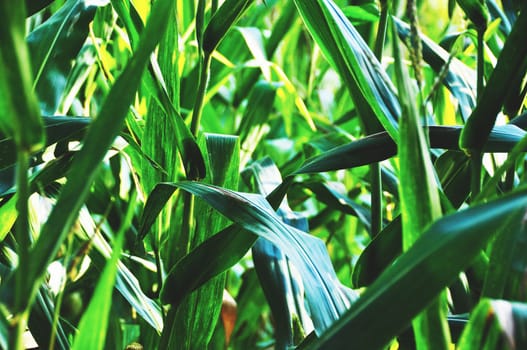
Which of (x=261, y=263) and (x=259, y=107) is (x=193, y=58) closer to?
(x=259, y=107)

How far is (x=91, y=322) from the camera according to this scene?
29 cm

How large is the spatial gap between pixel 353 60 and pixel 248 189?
0.40 m

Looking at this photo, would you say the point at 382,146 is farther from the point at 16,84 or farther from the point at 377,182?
the point at 16,84

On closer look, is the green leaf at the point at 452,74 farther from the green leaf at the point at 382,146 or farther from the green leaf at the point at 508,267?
the green leaf at the point at 508,267

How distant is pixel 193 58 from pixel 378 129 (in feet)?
1.79

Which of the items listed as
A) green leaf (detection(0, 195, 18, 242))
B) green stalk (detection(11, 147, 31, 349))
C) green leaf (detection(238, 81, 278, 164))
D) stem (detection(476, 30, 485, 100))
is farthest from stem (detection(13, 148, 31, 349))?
green leaf (detection(238, 81, 278, 164))

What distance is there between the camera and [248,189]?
33.2 inches

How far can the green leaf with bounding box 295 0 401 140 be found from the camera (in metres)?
0.45

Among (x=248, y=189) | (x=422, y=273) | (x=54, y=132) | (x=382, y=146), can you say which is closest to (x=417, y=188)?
(x=422, y=273)

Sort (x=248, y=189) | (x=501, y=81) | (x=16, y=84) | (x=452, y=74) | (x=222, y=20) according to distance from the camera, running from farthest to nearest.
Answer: (x=248, y=189) → (x=452, y=74) → (x=222, y=20) → (x=501, y=81) → (x=16, y=84)

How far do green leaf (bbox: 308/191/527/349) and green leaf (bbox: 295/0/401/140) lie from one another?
17cm

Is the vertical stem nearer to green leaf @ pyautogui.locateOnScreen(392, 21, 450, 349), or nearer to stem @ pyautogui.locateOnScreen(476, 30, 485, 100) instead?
stem @ pyautogui.locateOnScreen(476, 30, 485, 100)

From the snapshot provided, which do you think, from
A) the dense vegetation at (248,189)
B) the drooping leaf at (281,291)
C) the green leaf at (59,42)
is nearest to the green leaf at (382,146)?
the dense vegetation at (248,189)

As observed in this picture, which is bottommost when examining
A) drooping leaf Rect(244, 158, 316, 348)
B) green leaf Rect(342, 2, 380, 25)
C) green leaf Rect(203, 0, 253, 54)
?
drooping leaf Rect(244, 158, 316, 348)
